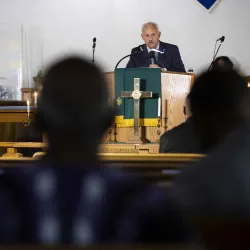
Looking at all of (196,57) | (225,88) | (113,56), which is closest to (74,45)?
(113,56)

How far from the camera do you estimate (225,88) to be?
A: 2.57 meters

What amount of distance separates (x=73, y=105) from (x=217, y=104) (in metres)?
0.78

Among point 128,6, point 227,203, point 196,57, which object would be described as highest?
point 128,6

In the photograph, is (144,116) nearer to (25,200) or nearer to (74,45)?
(74,45)

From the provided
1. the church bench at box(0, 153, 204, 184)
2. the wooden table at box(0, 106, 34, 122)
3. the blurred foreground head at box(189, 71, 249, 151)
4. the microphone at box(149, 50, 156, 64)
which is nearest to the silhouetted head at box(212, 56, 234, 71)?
the blurred foreground head at box(189, 71, 249, 151)

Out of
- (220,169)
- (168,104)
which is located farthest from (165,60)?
(220,169)

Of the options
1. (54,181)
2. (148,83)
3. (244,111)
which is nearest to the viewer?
(54,181)

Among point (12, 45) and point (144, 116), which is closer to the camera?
point (144, 116)

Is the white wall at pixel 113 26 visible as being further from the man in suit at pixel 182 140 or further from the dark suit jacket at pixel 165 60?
the man in suit at pixel 182 140

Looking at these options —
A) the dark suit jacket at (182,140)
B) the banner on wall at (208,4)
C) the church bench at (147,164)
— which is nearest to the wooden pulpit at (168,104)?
the dark suit jacket at (182,140)

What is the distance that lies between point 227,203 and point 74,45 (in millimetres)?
8898

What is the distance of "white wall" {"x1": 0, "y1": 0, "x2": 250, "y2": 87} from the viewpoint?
10.9 m

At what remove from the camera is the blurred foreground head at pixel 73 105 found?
1926mm

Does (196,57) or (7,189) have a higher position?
(196,57)
